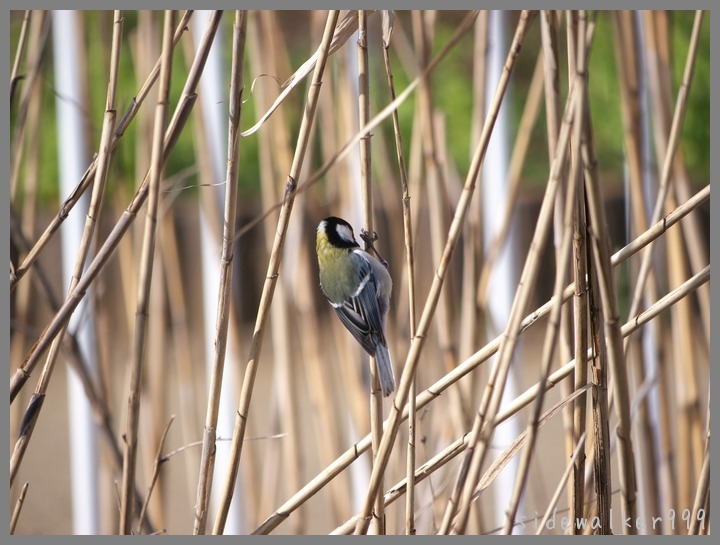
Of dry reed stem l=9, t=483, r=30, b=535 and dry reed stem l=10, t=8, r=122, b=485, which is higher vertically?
dry reed stem l=10, t=8, r=122, b=485

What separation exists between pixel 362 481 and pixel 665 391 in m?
0.61

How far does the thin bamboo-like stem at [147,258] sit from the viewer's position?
25.1 inches

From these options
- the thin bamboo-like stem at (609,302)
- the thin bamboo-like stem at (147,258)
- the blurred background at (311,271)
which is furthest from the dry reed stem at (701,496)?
the thin bamboo-like stem at (147,258)

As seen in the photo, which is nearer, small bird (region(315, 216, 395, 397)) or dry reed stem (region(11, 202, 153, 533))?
dry reed stem (region(11, 202, 153, 533))

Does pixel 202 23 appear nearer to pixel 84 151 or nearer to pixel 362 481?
pixel 84 151

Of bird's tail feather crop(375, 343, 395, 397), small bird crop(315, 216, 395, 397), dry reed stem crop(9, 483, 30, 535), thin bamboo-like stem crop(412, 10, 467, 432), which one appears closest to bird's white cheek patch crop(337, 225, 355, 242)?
small bird crop(315, 216, 395, 397)

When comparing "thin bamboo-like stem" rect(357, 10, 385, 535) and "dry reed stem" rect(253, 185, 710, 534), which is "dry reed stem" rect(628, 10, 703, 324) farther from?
"thin bamboo-like stem" rect(357, 10, 385, 535)

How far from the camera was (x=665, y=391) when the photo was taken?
1.09 meters

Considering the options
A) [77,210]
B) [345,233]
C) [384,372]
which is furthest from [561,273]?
[77,210]

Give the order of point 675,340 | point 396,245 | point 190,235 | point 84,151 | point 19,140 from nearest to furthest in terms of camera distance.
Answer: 1. point 19,140
2. point 675,340
3. point 84,151
4. point 396,245
5. point 190,235

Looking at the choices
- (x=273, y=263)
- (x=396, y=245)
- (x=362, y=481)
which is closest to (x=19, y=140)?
(x=273, y=263)

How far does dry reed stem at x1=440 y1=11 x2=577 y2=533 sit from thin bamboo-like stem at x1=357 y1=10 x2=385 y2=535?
4.4 inches

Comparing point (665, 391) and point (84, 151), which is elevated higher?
point (84, 151)

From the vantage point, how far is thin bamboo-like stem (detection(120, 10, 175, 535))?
2.09ft
